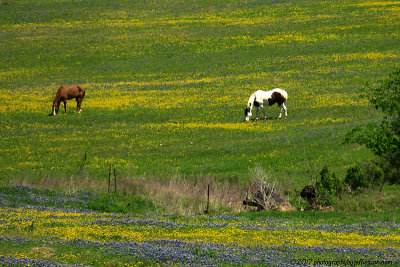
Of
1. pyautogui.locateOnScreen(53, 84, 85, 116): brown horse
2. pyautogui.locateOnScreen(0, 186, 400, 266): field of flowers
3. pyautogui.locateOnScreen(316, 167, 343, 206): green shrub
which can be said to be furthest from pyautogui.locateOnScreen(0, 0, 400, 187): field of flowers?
pyautogui.locateOnScreen(0, 186, 400, 266): field of flowers

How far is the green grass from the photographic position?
118 feet

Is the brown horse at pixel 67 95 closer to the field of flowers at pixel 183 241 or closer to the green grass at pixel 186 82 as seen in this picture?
the green grass at pixel 186 82

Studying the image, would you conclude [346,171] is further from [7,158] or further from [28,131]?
[28,131]

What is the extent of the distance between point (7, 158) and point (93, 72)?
32.1m

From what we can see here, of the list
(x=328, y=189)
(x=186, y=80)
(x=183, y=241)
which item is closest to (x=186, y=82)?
(x=186, y=80)

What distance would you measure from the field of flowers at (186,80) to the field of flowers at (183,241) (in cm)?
1028

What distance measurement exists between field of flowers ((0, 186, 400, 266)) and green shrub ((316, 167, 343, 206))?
445cm

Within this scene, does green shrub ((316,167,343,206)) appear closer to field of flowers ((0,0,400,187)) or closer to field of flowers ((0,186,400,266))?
field of flowers ((0,0,400,187))

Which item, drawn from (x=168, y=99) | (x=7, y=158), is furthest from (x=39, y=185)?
(x=168, y=99)

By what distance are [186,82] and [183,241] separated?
43.8 meters

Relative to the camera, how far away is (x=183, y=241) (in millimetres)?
A: 18031

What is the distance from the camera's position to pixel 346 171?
1276 inches

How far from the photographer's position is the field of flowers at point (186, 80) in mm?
36469

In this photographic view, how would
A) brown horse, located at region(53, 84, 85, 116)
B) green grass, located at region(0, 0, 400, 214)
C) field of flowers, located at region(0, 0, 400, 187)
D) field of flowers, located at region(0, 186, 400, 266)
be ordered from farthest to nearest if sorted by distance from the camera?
1. brown horse, located at region(53, 84, 85, 116)
2. field of flowers, located at region(0, 0, 400, 187)
3. green grass, located at region(0, 0, 400, 214)
4. field of flowers, located at region(0, 186, 400, 266)
